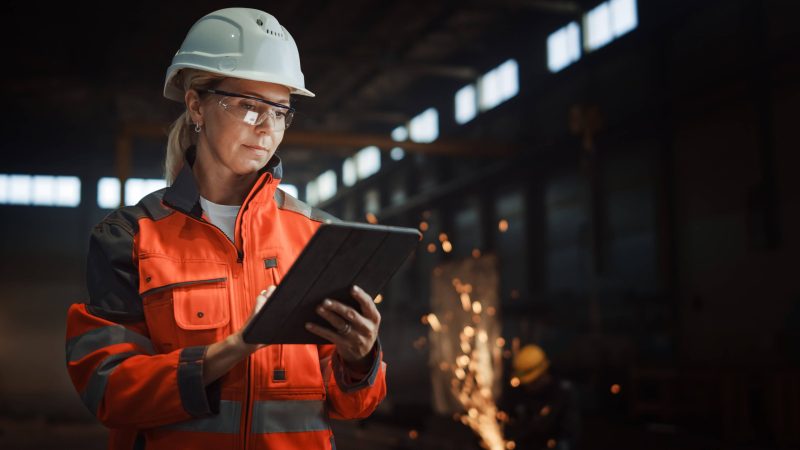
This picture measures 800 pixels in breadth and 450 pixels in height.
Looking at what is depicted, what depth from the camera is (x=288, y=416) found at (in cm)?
169

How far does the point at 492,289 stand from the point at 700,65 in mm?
4987

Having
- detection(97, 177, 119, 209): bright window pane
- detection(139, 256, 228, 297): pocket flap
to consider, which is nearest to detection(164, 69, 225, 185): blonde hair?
detection(139, 256, 228, 297): pocket flap

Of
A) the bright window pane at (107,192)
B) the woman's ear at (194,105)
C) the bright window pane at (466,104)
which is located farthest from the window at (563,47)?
the woman's ear at (194,105)

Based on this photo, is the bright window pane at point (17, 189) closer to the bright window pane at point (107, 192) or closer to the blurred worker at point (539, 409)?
the bright window pane at point (107, 192)

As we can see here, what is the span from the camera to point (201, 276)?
5.55 feet

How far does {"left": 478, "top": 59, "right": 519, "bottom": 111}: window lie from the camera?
18.5m

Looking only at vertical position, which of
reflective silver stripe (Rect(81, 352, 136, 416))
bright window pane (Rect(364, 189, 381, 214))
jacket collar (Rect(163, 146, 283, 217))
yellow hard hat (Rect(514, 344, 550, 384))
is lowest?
yellow hard hat (Rect(514, 344, 550, 384))

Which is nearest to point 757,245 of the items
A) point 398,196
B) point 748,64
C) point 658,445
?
point 748,64

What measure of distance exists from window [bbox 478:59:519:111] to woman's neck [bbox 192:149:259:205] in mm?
16768

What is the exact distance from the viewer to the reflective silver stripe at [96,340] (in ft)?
5.37

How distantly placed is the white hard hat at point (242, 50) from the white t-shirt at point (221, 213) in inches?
Answer: 11.3

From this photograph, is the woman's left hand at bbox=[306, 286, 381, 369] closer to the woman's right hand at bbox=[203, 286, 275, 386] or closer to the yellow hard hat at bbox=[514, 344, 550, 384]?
the woman's right hand at bbox=[203, 286, 275, 386]

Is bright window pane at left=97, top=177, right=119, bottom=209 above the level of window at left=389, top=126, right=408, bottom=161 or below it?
below

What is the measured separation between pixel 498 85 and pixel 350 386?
717 inches
